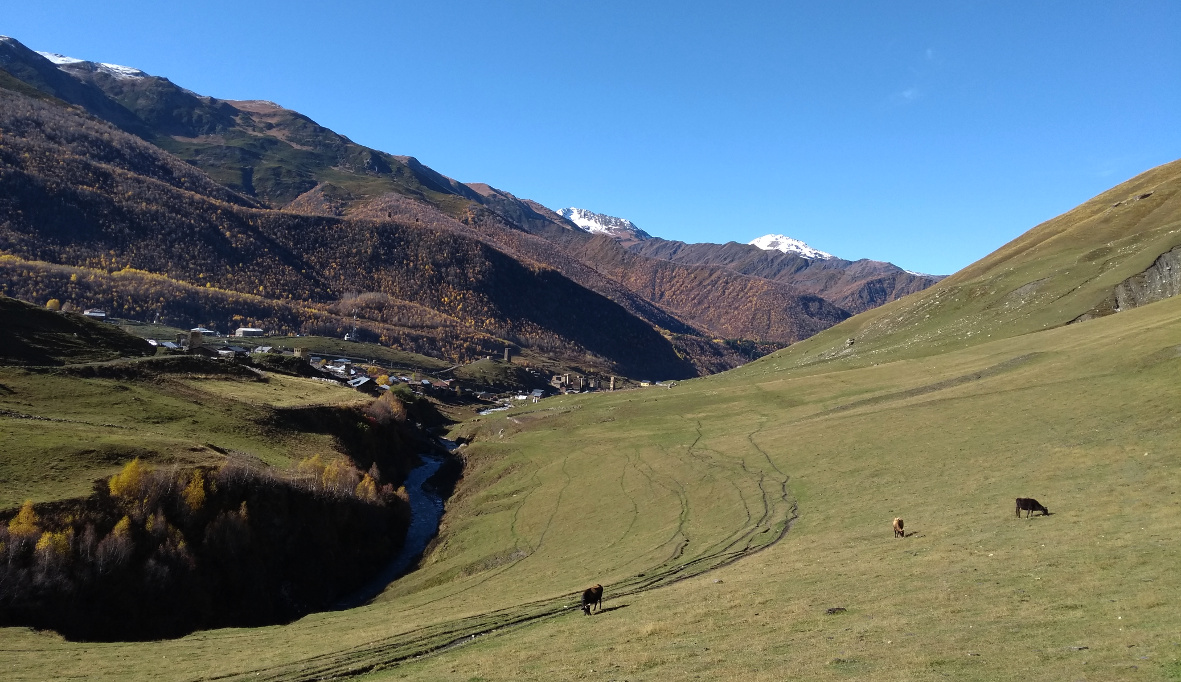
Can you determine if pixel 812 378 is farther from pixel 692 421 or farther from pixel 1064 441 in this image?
pixel 1064 441

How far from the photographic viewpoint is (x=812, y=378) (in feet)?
341

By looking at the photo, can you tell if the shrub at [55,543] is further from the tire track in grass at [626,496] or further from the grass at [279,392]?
the grass at [279,392]

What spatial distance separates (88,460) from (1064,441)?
75.8 meters

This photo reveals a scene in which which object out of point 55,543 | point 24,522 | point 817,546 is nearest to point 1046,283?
point 817,546

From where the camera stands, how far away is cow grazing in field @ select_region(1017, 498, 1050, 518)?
111 ft

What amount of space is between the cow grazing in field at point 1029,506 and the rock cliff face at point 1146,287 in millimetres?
78855

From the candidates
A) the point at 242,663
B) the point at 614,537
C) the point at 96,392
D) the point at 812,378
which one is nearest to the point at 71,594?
the point at 242,663

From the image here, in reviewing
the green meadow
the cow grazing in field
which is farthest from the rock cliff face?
the cow grazing in field

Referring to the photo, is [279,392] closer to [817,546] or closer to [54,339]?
[54,339]

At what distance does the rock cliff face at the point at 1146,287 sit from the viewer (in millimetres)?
91875

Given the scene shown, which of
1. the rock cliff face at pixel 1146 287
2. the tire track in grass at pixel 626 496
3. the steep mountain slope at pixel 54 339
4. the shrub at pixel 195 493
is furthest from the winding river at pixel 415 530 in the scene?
the rock cliff face at pixel 1146 287

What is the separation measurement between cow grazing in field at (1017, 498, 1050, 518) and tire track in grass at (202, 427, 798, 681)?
42.3 ft

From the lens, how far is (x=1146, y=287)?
9475cm

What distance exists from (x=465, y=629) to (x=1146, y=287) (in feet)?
351
